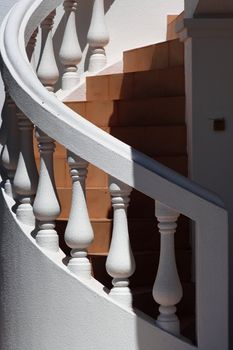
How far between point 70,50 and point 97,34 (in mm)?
375

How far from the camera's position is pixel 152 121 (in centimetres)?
659

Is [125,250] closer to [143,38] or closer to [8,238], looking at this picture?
[8,238]

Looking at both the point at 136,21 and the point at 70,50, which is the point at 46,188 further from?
the point at 136,21

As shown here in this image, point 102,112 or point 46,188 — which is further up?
point 102,112

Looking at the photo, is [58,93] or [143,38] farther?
[143,38]

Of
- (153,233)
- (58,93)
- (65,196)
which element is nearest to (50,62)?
(58,93)

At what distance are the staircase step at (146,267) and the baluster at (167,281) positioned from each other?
875 mm

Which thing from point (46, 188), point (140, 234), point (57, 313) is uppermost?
point (46, 188)

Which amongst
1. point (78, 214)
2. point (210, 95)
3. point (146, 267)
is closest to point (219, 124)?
point (210, 95)

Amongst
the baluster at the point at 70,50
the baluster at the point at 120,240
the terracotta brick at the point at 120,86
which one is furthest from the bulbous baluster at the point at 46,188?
the baluster at the point at 70,50

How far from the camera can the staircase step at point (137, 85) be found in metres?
6.63

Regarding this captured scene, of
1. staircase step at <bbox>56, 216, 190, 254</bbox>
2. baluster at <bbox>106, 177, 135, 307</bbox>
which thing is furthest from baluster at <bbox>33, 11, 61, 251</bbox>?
staircase step at <bbox>56, 216, 190, 254</bbox>

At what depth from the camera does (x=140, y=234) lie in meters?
5.94

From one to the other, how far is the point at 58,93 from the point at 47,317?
2.46 m
